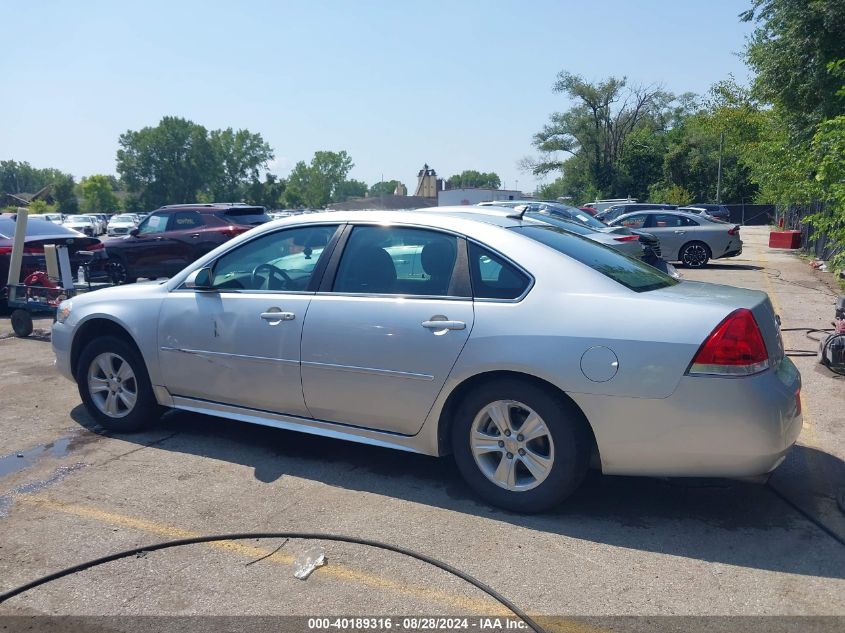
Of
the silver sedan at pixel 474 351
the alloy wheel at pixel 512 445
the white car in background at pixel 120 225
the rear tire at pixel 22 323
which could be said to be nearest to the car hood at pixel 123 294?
the silver sedan at pixel 474 351

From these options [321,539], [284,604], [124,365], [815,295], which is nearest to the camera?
[284,604]

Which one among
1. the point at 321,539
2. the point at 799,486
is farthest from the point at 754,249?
the point at 321,539

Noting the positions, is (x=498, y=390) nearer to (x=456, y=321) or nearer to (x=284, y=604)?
(x=456, y=321)

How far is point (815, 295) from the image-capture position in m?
13.7

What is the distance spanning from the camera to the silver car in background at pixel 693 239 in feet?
65.1

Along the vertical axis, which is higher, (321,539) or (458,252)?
(458,252)

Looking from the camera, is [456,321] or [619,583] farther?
[456,321]

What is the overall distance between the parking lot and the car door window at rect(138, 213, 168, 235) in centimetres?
1056

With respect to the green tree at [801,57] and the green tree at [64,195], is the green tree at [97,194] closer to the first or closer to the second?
the green tree at [64,195]

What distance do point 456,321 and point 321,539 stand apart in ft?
4.45

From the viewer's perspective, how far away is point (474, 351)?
4113mm

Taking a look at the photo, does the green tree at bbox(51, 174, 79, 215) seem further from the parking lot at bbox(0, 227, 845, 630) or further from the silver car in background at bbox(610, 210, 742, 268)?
the parking lot at bbox(0, 227, 845, 630)

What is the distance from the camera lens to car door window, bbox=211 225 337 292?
4.99 meters

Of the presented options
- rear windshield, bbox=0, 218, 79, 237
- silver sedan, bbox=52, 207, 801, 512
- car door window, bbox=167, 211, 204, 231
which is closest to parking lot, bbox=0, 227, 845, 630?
silver sedan, bbox=52, 207, 801, 512
